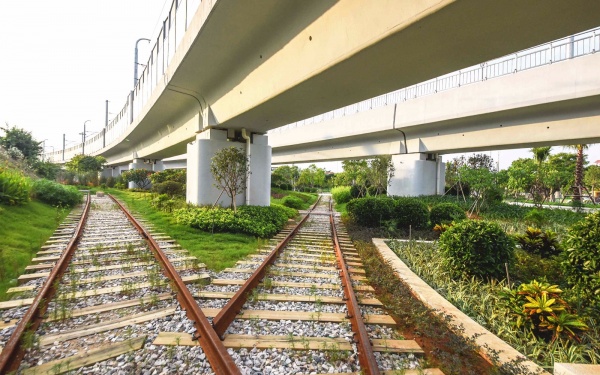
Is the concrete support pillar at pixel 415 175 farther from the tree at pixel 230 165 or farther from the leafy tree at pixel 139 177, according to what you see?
the leafy tree at pixel 139 177

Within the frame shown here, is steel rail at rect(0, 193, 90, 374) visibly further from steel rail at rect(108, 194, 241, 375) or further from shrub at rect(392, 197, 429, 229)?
shrub at rect(392, 197, 429, 229)

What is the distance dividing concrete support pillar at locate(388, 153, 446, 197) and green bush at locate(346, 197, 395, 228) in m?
9.98

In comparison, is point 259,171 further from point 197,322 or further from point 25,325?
point 25,325

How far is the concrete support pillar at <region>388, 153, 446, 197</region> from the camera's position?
794 inches

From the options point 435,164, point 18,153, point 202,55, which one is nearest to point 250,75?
point 202,55

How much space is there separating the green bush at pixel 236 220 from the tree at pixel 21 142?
29.3m

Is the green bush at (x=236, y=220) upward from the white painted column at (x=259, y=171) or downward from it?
downward

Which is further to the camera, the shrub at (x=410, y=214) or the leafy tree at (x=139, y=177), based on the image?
the leafy tree at (x=139, y=177)

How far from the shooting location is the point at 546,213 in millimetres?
14453

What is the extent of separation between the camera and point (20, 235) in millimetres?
7105

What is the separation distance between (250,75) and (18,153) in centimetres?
3119

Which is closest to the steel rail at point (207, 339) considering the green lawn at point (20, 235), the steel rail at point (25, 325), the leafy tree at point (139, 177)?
the steel rail at point (25, 325)

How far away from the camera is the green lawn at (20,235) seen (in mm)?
4961

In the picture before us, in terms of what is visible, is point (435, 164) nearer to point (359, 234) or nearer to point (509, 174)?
point (509, 174)
